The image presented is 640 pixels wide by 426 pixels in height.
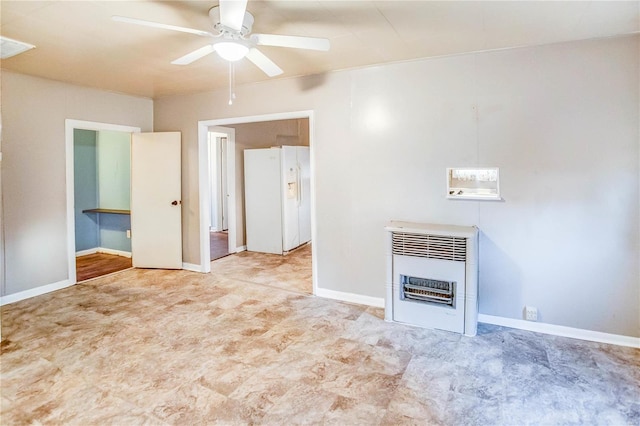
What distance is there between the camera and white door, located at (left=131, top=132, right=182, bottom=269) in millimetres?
4957

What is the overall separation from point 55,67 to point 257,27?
7.78 ft

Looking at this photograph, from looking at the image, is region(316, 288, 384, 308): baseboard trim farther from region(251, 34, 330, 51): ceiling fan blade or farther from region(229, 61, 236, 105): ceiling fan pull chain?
region(251, 34, 330, 51): ceiling fan blade

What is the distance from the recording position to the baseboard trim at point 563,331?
280 centimetres

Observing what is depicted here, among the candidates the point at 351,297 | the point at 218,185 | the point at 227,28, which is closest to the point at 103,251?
the point at 218,185

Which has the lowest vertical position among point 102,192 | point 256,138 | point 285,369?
point 285,369

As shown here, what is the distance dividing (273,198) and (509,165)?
12.4 ft

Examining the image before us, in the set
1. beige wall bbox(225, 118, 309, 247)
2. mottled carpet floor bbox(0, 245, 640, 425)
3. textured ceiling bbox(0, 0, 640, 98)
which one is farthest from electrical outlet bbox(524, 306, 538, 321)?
beige wall bbox(225, 118, 309, 247)

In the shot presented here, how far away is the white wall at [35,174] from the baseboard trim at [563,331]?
4.65 m

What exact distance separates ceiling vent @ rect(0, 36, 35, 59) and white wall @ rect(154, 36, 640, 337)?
2369mm

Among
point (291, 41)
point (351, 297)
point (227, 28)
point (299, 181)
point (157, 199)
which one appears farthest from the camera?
point (299, 181)

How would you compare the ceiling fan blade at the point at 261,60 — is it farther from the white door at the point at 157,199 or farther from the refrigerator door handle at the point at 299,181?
the refrigerator door handle at the point at 299,181

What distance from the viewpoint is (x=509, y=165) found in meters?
3.09

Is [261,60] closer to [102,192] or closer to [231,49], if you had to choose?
[231,49]

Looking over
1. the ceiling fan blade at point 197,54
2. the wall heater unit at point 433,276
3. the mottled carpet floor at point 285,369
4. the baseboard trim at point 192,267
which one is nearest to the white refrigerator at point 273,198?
the baseboard trim at point 192,267
